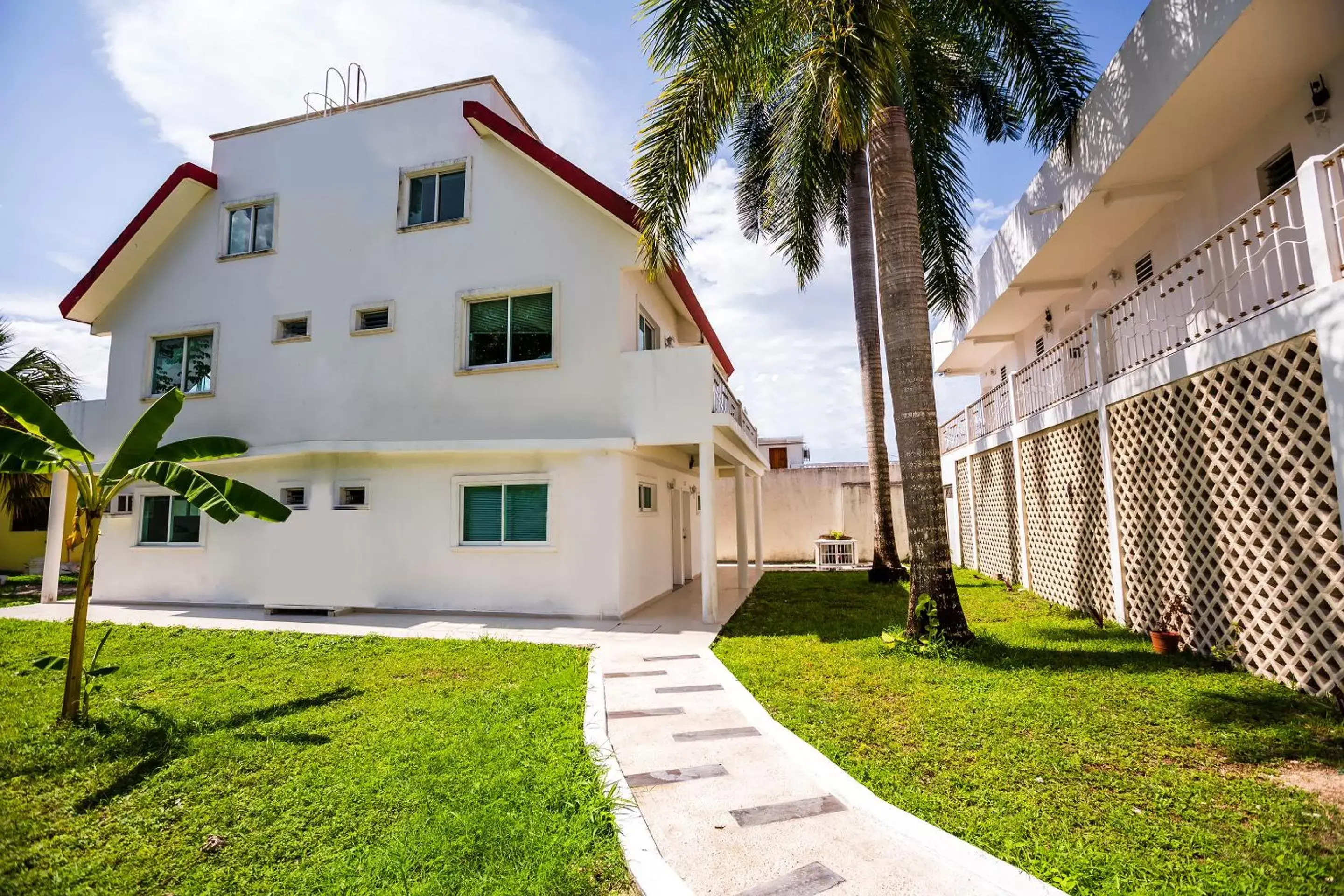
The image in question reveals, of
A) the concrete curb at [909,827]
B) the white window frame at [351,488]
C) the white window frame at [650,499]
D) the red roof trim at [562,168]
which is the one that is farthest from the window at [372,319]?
the concrete curb at [909,827]

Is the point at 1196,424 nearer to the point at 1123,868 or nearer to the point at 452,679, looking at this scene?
the point at 1123,868

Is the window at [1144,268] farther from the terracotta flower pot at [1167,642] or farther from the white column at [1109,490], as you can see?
the terracotta flower pot at [1167,642]

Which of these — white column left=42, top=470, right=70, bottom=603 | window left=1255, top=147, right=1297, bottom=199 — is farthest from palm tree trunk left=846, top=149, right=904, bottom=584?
white column left=42, top=470, right=70, bottom=603

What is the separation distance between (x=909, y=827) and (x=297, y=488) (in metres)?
12.4

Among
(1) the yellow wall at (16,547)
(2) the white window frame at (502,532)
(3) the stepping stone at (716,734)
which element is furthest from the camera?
(1) the yellow wall at (16,547)

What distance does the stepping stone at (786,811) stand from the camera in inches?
151

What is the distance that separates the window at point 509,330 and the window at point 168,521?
6.79 metres

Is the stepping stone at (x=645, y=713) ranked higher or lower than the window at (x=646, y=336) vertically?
lower

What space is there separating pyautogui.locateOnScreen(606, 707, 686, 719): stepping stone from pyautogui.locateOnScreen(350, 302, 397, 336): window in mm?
9404

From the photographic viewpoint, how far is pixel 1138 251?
12.1 metres

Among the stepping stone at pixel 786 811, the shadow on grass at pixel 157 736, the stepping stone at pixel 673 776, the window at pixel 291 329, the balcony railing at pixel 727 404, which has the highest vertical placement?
the window at pixel 291 329

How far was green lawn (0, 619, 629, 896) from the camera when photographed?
10.9ft

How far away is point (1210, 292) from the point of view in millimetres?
8297

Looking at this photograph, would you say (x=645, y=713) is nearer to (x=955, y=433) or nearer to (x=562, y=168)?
(x=562, y=168)
